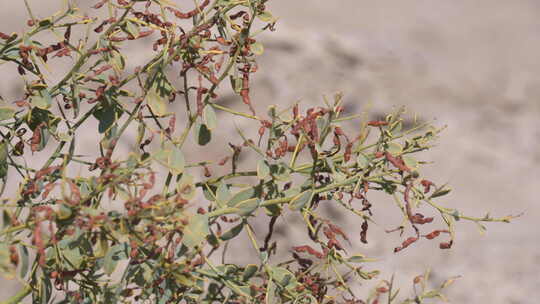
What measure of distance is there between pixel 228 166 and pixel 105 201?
1.80 feet

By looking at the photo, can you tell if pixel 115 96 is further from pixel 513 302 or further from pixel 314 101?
pixel 314 101

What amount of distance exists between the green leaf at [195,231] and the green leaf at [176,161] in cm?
8

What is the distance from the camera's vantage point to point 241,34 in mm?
1075

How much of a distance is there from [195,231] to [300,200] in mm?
151

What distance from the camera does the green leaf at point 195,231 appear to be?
0.98 meters

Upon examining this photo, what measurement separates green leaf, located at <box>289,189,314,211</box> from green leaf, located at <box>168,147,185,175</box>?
6.2 inches

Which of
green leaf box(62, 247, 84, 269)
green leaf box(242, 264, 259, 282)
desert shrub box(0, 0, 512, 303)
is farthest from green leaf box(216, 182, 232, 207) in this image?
green leaf box(62, 247, 84, 269)

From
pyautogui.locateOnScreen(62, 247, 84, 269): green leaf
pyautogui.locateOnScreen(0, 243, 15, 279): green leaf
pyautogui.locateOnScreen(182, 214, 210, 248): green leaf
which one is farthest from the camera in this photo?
pyautogui.locateOnScreen(62, 247, 84, 269): green leaf

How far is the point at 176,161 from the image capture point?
1.04 meters

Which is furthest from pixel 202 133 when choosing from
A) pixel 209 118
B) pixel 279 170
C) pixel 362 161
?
pixel 362 161

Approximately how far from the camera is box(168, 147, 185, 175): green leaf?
1.03 meters

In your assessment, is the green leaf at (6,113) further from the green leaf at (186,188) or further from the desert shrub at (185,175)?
the green leaf at (186,188)

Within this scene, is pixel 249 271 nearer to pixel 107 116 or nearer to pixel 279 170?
pixel 279 170

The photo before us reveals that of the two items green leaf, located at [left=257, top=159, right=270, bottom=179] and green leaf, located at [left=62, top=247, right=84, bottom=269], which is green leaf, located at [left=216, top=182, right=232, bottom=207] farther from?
green leaf, located at [left=62, top=247, right=84, bottom=269]
